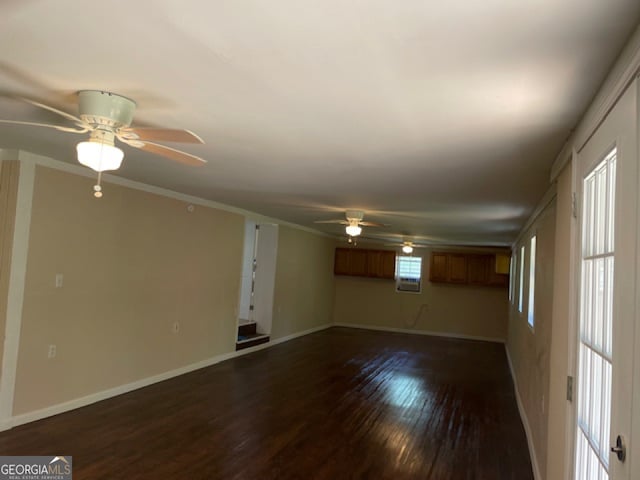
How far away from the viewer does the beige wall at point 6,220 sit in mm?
3619

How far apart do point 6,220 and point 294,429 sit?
10.1 feet

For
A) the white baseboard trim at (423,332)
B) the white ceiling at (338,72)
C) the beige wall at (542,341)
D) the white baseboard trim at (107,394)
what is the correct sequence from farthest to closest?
the white baseboard trim at (423,332) < the white baseboard trim at (107,394) < the beige wall at (542,341) < the white ceiling at (338,72)

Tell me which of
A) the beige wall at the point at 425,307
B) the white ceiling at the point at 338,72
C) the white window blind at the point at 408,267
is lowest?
the beige wall at the point at 425,307

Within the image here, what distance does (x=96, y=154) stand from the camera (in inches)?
84.7

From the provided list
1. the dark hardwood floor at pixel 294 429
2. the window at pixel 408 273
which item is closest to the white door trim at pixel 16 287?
the dark hardwood floor at pixel 294 429

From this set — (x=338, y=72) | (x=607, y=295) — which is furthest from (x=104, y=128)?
(x=607, y=295)

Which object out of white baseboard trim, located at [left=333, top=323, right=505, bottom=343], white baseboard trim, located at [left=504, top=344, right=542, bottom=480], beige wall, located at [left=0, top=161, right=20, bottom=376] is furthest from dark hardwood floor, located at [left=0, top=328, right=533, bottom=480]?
white baseboard trim, located at [left=333, top=323, right=505, bottom=343]

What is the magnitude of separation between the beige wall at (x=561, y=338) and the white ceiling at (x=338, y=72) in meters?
0.34

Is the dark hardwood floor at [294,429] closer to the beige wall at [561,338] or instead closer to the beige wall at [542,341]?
the beige wall at [542,341]

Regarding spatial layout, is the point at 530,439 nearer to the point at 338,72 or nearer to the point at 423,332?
the point at 338,72

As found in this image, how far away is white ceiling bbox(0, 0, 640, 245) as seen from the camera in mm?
1337

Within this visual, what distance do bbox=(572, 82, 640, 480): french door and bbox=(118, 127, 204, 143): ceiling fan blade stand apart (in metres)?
1.69

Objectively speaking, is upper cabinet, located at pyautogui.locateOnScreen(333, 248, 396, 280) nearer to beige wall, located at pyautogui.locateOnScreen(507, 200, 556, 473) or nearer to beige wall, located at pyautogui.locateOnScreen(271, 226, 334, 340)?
beige wall, located at pyautogui.locateOnScreen(271, 226, 334, 340)

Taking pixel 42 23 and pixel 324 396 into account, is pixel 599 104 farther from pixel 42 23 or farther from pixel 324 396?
pixel 324 396
